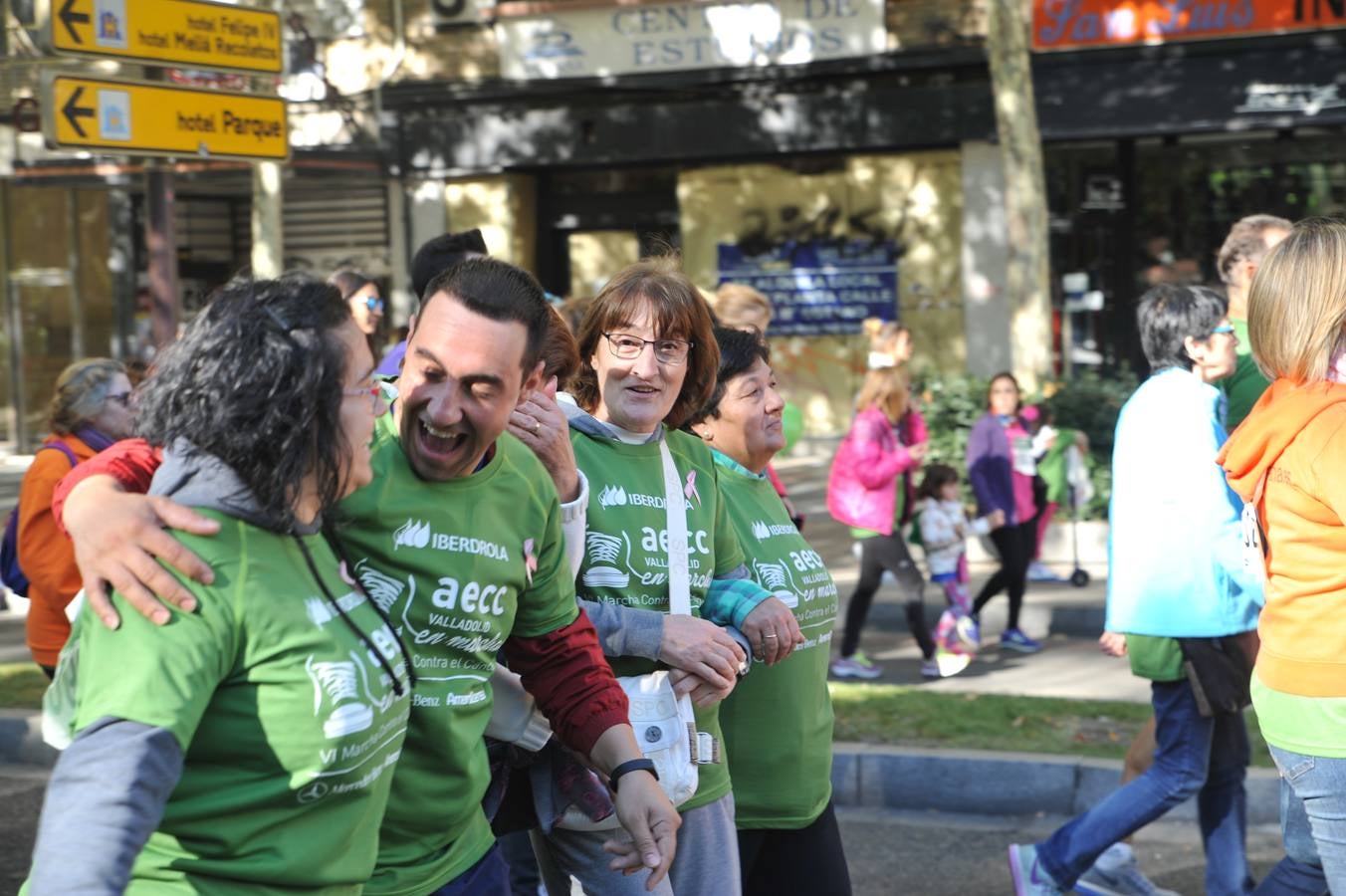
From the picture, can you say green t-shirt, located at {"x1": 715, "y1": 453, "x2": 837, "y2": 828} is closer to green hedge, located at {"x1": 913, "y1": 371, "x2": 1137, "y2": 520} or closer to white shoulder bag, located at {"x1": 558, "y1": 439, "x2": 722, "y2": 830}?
white shoulder bag, located at {"x1": 558, "y1": 439, "x2": 722, "y2": 830}

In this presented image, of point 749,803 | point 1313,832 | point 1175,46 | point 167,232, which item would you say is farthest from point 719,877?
point 1175,46

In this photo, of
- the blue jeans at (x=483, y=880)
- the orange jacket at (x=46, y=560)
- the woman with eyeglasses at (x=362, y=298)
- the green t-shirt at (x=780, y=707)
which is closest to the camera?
the blue jeans at (x=483, y=880)

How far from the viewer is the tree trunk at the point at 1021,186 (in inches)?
486

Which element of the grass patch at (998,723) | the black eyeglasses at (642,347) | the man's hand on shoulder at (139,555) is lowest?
the grass patch at (998,723)

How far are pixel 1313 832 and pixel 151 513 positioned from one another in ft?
8.11

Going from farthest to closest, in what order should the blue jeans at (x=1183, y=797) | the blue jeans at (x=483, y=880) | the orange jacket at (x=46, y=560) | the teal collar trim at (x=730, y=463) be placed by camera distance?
the orange jacket at (x=46, y=560) → the blue jeans at (x=1183, y=797) → the teal collar trim at (x=730, y=463) → the blue jeans at (x=483, y=880)

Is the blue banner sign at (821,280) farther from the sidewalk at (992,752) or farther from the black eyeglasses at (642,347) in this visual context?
the black eyeglasses at (642,347)

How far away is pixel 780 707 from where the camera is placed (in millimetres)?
3531

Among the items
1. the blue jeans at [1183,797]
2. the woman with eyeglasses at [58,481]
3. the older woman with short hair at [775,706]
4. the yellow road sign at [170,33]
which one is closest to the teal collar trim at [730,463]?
the older woman with short hair at [775,706]

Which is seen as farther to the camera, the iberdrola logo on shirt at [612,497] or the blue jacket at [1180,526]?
the blue jacket at [1180,526]

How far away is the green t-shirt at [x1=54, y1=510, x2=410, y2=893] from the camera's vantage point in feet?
6.15

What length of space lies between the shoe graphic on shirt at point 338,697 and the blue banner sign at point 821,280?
1502 centimetres

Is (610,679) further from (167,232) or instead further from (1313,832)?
(167,232)

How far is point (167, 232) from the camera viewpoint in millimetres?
9711
